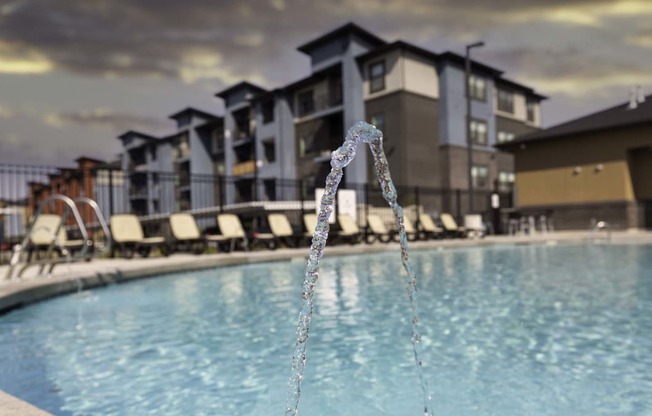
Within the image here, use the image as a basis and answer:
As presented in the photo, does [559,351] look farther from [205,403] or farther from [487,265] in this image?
[487,265]

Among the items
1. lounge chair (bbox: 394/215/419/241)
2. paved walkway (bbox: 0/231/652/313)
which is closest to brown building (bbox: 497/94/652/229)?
paved walkway (bbox: 0/231/652/313)

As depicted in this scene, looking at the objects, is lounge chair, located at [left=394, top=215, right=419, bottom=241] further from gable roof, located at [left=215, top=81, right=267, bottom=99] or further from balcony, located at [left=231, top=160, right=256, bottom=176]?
gable roof, located at [left=215, top=81, right=267, bottom=99]

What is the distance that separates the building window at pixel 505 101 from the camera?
3462cm

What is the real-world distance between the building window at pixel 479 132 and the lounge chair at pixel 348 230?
17288 mm

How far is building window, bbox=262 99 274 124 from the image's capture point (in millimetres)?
37375

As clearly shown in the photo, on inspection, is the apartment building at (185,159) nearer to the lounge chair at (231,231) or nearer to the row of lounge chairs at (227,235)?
the row of lounge chairs at (227,235)

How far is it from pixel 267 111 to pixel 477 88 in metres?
16.8

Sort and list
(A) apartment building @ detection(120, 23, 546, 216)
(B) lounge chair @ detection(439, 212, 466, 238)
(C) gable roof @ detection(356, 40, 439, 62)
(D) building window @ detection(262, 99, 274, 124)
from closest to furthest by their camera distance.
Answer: (B) lounge chair @ detection(439, 212, 466, 238) → (C) gable roof @ detection(356, 40, 439, 62) → (A) apartment building @ detection(120, 23, 546, 216) → (D) building window @ detection(262, 99, 274, 124)

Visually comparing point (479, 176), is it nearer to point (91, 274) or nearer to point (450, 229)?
point (450, 229)

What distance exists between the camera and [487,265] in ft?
36.4

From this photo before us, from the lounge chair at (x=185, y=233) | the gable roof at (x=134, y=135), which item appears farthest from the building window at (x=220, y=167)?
the lounge chair at (x=185, y=233)

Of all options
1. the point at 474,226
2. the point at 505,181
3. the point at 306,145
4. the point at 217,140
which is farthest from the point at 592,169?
the point at 217,140

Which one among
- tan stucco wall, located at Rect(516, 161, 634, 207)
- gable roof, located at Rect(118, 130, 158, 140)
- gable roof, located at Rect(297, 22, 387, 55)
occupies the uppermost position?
gable roof, located at Rect(297, 22, 387, 55)

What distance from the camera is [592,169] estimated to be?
24.6 m
